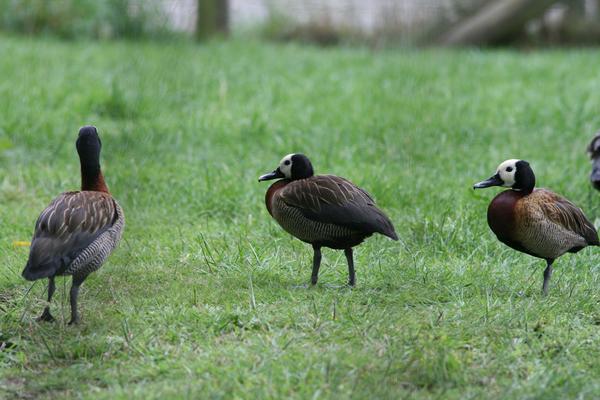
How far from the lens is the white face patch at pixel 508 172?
564 cm

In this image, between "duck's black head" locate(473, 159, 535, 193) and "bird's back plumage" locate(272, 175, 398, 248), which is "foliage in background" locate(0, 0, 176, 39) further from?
"duck's black head" locate(473, 159, 535, 193)

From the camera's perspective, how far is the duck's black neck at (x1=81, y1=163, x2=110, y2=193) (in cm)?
546

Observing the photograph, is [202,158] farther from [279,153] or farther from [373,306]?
[373,306]

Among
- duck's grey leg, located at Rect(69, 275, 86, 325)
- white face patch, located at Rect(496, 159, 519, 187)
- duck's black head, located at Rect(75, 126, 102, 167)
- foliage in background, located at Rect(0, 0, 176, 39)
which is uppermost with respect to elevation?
foliage in background, located at Rect(0, 0, 176, 39)

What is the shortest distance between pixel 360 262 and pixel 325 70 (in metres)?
5.69

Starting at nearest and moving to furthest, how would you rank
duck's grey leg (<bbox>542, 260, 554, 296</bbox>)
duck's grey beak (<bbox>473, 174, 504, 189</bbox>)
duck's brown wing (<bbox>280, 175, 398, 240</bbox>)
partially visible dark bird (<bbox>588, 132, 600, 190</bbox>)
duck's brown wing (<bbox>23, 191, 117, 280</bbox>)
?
1. duck's brown wing (<bbox>23, 191, 117, 280</bbox>)
2. duck's brown wing (<bbox>280, 175, 398, 240</bbox>)
3. duck's grey leg (<bbox>542, 260, 554, 296</bbox>)
4. duck's grey beak (<bbox>473, 174, 504, 189</bbox>)
5. partially visible dark bird (<bbox>588, 132, 600, 190</bbox>)

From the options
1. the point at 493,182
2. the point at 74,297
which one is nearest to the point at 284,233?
the point at 493,182

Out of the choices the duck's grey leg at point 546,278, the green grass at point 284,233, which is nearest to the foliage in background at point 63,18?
the green grass at point 284,233

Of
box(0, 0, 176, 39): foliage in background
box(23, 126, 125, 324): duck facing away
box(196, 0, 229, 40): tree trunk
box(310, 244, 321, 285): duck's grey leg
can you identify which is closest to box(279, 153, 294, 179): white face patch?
box(310, 244, 321, 285): duck's grey leg

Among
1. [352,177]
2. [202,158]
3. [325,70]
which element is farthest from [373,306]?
[325,70]

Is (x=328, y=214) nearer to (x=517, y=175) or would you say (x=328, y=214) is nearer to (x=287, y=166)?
(x=287, y=166)

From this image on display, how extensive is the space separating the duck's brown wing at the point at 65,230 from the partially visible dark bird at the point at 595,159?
11.4 ft

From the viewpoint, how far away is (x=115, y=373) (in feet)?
15.0

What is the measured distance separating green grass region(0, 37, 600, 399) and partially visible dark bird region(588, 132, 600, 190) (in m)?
0.32
